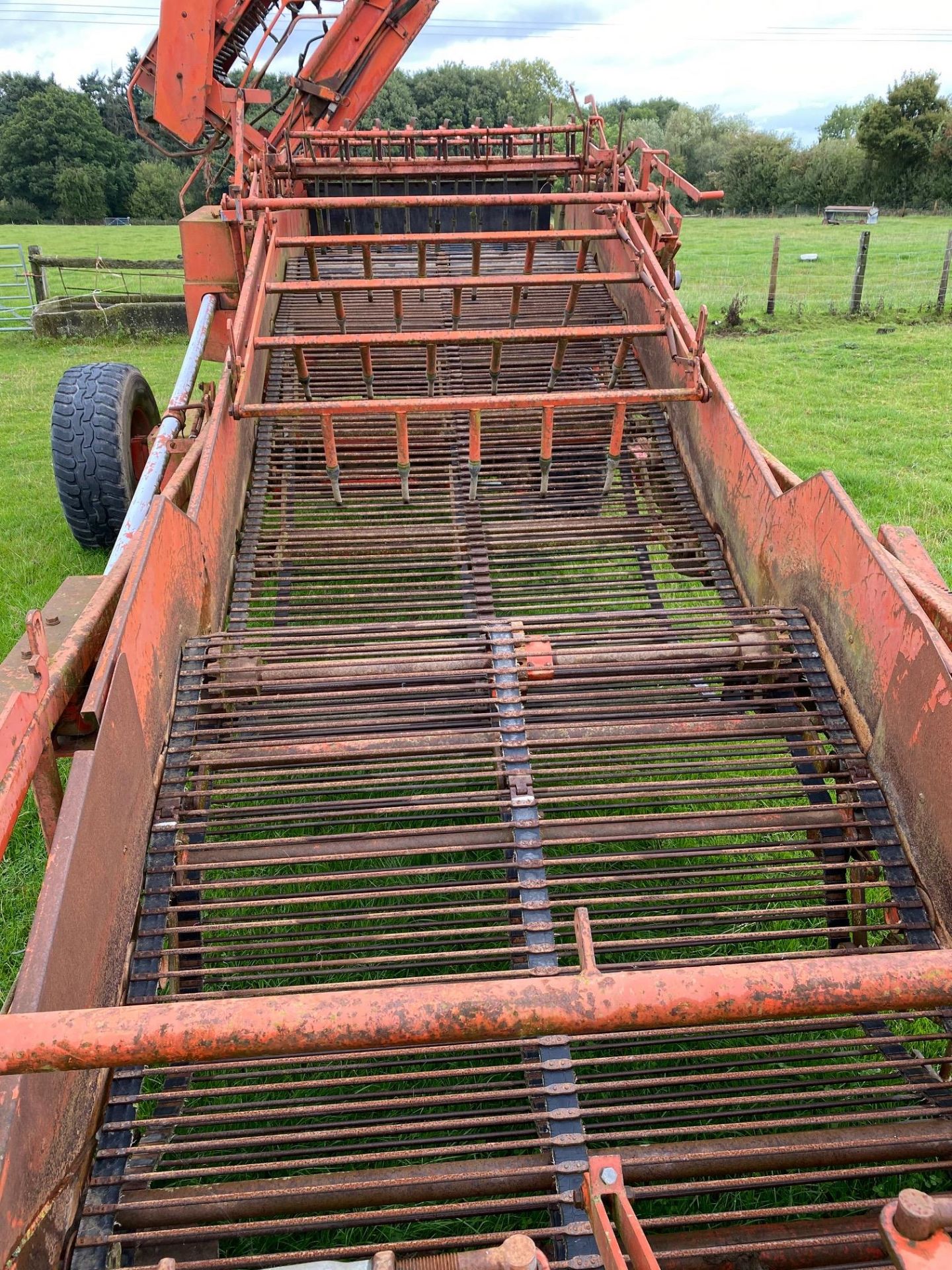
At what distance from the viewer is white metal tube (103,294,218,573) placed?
321 centimetres

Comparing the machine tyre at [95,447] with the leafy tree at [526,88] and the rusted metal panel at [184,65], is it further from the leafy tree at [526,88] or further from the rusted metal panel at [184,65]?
the leafy tree at [526,88]

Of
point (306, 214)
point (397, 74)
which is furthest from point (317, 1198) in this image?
point (397, 74)

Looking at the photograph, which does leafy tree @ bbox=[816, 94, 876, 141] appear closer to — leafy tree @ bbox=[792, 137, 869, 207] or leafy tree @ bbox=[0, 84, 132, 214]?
leafy tree @ bbox=[792, 137, 869, 207]

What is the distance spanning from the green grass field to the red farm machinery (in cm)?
114

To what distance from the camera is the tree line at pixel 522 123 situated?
31797 millimetres

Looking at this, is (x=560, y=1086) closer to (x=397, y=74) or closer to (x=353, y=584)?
(x=353, y=584)

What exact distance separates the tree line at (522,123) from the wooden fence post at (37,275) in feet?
61.8

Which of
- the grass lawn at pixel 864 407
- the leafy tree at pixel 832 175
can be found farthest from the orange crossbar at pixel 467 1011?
the leafy tree at pixel 832 175

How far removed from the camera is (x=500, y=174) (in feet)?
20.2

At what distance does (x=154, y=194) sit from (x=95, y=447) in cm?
4492

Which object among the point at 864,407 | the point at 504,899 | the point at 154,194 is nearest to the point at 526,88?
the point at 154,194

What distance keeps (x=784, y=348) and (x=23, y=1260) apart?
37.5ft

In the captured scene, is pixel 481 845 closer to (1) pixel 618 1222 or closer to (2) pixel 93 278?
(1) pixel 618 1222

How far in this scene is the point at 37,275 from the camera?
44.0 feet
